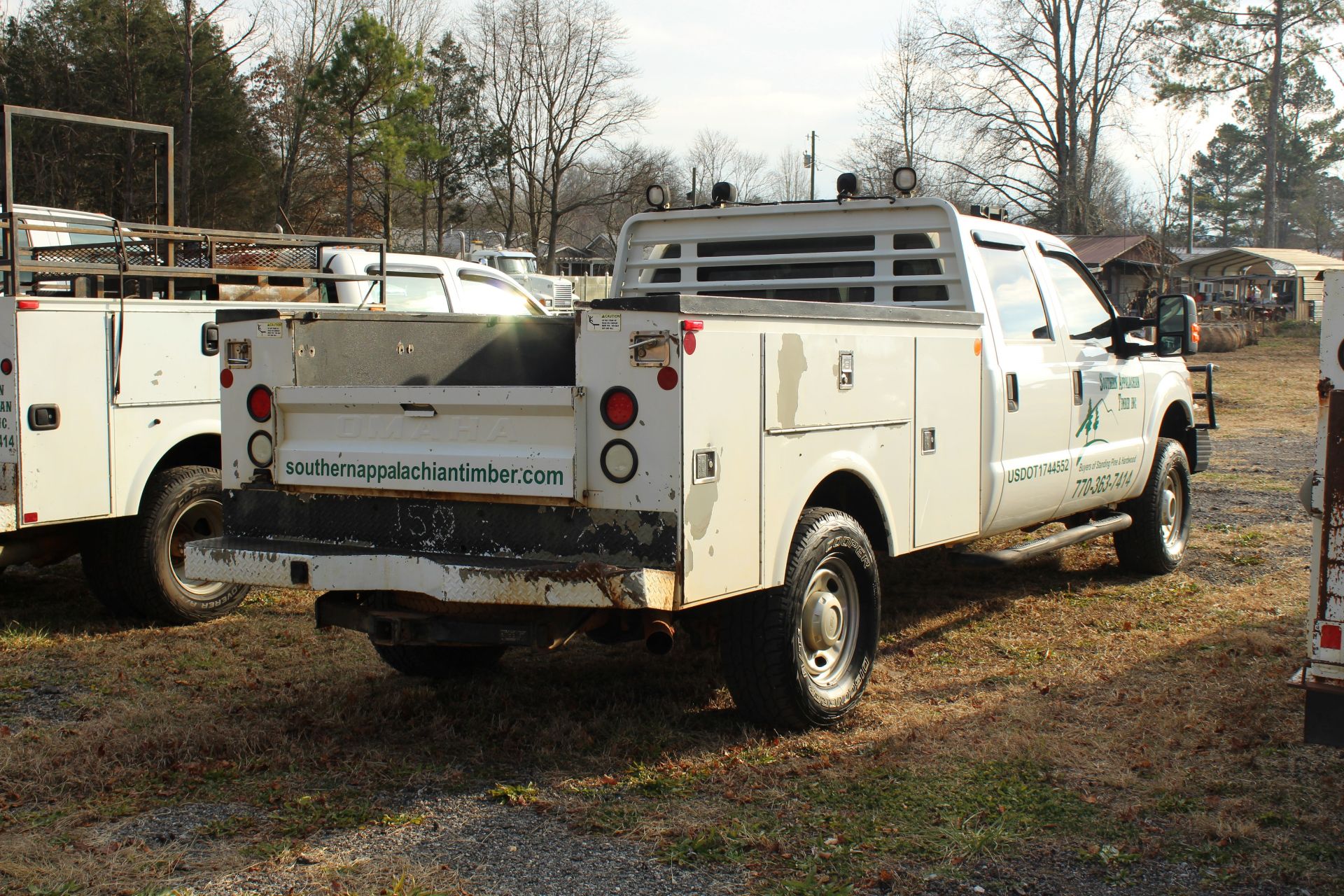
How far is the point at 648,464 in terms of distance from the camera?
4.14 m

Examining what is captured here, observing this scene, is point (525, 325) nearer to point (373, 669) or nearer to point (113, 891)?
point (373, 669)

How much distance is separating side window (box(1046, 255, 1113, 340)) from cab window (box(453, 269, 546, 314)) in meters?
4.18

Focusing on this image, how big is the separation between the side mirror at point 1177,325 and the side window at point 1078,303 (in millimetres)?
299

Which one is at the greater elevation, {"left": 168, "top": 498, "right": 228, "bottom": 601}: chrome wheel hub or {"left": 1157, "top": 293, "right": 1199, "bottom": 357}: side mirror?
{"left": 1157, "top": 293, "right": 1199, "bottom": 357}: side mirror

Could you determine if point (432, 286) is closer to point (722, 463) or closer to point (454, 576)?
point (454, 576)

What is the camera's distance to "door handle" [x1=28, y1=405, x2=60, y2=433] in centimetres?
607

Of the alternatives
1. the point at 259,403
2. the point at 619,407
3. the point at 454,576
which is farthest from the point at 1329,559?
the point at 259,403

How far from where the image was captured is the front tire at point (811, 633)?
4582 millimetres

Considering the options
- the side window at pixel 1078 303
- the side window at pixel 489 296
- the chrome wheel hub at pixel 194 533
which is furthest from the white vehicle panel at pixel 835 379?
the side window at pixel 489 296

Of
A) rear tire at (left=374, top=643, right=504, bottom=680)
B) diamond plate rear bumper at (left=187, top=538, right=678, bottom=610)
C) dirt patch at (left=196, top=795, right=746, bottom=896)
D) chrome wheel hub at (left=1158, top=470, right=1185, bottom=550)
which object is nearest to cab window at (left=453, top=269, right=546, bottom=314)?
rear tire at (left=374, top=643, right=504, bottom=680)

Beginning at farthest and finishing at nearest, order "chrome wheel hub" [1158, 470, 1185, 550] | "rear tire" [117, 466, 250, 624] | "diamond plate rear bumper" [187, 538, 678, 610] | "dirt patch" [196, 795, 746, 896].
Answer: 1. "chrome wheel hub" [1158, 470, 1185, 550]
2. "rear tire" [117, 466, 250, 624]
3. "diamond plate rear bumper" [187, 538, 678, 610]
4. "dirt patch" [196, 795, 746, 896]

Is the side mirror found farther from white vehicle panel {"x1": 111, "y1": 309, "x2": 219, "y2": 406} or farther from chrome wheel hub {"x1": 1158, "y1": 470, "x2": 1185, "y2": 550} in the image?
white vehicle panel {"x1": 111, "y1": 309, "x2": 219, "y2": 406}

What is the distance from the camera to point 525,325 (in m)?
5.27

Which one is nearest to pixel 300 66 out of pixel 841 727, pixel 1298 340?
pixel 1298 340
